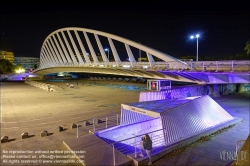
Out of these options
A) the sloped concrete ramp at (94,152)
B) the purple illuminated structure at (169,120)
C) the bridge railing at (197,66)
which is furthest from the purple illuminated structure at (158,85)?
the sloped concrete ramp at (94,152)

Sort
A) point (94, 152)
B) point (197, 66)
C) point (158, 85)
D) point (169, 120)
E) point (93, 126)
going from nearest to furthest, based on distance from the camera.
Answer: point (94, 152), point (169, 120), point (93, 126), point (158, 85), point (197, 66)

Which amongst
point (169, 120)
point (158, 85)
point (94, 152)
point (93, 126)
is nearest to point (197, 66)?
point (158, 85)

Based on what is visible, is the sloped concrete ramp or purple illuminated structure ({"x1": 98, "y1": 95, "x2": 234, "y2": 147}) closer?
the sloped concrete ramp

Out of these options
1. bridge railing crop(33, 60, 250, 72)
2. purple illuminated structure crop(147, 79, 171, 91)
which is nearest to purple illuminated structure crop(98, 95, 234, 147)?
bridge railing crop(33, 60, 250, 72)

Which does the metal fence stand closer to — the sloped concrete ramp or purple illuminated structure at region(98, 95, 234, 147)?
purple illuminated structure at region(98, 95, 234, 147)

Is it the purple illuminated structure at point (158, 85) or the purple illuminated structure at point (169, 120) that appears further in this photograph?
the purple illuminated structure at point (158, 85)

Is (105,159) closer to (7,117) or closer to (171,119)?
(171,119)

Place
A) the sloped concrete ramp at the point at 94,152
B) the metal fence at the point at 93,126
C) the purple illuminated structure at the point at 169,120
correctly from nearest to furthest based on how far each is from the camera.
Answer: the sloped concrete ramp at the point at 94,152 → the purple illuminated structure at the point at 169,120 → the metal fence at the point at 93,126

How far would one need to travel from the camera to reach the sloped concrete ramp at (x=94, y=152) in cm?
839

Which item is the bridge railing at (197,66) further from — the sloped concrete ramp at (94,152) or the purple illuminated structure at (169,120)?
the sloped concrete ramp at (94,152)

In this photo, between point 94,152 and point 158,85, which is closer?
point 94,152

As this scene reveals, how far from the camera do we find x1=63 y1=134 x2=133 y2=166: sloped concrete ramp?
330 inches

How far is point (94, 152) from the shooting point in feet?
30.0

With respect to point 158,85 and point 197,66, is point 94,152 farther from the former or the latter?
point 197,66
